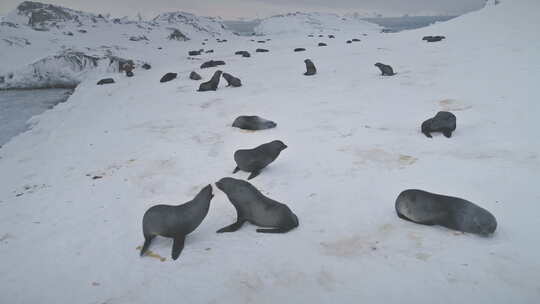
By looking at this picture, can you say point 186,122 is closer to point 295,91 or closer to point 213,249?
point 295,91

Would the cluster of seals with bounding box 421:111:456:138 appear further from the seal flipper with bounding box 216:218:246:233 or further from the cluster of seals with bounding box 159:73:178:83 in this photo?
the cluster of seals with bounding box 159:73:178:83

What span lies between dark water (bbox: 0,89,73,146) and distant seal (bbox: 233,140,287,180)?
22.0 feet

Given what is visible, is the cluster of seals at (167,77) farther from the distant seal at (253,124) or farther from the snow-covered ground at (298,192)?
the distant seal at (253,124)

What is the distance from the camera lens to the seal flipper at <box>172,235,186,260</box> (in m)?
3.39

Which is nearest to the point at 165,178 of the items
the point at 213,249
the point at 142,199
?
the point at 142,199

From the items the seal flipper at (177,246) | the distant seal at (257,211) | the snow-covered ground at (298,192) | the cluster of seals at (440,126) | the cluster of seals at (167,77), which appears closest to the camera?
the snow-covered ground at (298,192)

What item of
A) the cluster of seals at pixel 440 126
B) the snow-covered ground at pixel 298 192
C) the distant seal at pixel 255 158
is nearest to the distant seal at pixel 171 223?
the snow-covered ground at pixel 298 192

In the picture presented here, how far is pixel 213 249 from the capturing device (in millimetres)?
3479

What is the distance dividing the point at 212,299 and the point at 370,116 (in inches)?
231

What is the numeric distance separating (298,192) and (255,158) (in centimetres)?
103

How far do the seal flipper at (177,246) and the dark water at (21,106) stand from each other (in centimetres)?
731

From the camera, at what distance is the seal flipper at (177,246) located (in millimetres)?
3386

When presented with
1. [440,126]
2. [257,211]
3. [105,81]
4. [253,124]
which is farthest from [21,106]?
[440,126]

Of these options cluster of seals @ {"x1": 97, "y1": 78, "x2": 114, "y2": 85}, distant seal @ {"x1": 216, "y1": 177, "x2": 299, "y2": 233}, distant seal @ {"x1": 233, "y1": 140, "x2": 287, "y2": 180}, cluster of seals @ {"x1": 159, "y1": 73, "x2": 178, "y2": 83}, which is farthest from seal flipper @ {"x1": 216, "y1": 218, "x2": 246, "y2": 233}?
cluster of seals @ {"x1": 97, "y1": 78, "x2": 114, "y2": 85}
